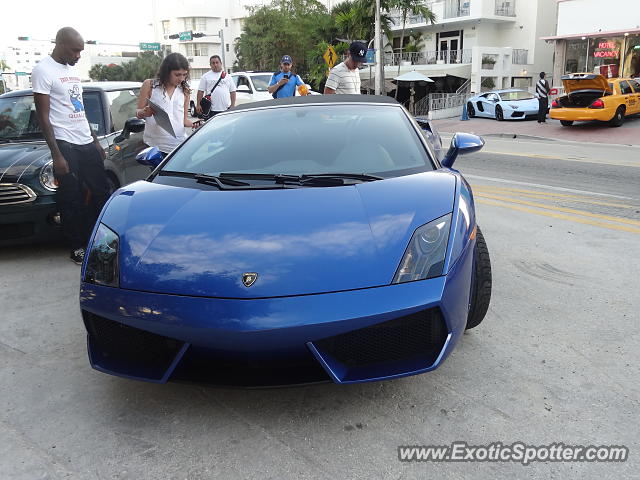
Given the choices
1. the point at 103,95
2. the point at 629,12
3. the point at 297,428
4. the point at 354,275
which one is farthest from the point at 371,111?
the point at 629,12

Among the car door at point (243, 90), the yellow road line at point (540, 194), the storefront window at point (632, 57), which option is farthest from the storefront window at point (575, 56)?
the yellow road line at point (540, 194)

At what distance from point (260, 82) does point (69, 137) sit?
12160 millimetres

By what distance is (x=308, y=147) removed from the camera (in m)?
3.39

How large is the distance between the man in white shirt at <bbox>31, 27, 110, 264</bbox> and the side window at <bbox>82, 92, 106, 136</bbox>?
0.88 metres

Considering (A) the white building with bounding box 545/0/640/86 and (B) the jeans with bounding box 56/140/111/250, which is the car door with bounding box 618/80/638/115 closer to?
(A) the white building with bounding box 545/0/640/86

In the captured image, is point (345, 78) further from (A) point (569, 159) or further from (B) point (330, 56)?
(B) point (330, 56)

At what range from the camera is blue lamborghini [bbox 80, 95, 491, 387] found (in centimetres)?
222

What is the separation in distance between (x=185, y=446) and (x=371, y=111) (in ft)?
7.78

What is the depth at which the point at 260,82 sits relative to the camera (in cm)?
1631

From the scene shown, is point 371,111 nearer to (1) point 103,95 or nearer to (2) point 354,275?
(2) point 354,275

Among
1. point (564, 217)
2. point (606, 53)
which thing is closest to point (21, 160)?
point (564, 217)

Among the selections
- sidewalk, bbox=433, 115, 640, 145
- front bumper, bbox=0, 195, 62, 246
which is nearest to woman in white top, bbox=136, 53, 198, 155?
front bumper, bbox=0, 195, 62, 246

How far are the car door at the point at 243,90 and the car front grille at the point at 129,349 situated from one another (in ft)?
44.1

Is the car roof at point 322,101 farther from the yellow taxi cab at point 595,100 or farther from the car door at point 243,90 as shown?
the yellow taxi cab at point 595,100
